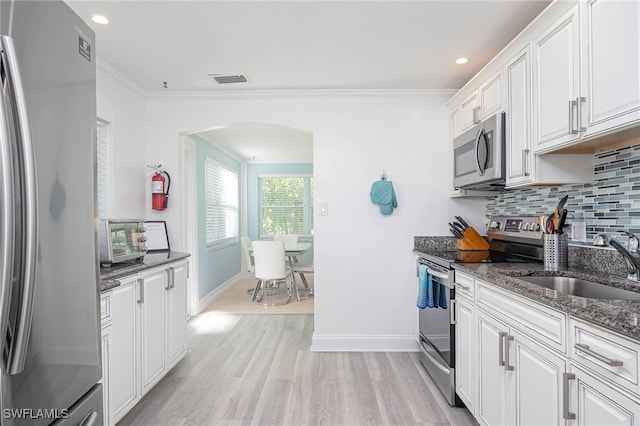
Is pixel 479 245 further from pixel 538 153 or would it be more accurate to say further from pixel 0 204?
pixel 0 204

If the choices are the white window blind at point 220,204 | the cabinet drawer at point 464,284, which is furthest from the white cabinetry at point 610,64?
the white window blind at point 220,204

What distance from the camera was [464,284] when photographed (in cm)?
206

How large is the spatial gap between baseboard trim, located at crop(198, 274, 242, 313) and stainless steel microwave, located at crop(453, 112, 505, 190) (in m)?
3.39

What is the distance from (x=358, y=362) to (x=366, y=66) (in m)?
2.39

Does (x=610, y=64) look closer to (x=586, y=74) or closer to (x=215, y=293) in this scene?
(x=586, y=74)

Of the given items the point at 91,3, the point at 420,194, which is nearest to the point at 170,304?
the point at 91,3

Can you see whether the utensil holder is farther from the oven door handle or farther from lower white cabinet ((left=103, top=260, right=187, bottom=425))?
lower white cabinet ((left=103, top=260, right=187, bottom=425))

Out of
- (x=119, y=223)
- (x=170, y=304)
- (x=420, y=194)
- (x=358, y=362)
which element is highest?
(x=420, y=194)

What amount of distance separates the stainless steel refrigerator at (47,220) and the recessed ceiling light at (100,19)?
3.58 feet

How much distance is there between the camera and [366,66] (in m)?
2.69

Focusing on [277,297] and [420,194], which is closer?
[420,194]

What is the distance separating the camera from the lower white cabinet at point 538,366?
995 mm

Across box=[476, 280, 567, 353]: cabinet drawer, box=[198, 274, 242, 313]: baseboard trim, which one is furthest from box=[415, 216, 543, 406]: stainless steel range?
box=[198, 274, 242, 313]: baseboard trim

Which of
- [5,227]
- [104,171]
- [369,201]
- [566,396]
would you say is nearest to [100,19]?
[104,171]
